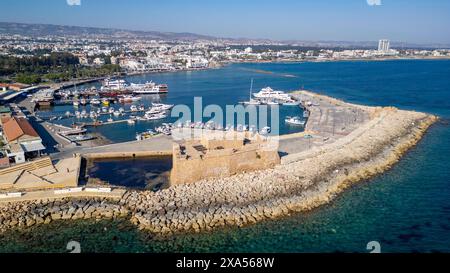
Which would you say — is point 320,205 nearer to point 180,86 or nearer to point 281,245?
point 281,245

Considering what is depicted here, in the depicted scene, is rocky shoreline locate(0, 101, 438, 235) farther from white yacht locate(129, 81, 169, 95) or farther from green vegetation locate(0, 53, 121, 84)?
green vegetation locate(0, 53, 121, 84)

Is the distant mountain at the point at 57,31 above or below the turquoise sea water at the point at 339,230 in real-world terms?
above

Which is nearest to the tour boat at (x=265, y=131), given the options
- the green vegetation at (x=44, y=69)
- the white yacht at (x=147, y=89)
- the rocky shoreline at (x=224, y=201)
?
the rocky shoreline at (x=224, y=201)

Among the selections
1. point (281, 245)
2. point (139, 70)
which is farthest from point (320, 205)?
point (139, 70)

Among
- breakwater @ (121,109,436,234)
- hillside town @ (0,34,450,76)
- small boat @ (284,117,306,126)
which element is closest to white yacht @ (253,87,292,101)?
small boat @ (284,117,306,126)

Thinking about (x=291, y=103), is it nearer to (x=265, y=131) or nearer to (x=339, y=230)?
(x=265, y=131)

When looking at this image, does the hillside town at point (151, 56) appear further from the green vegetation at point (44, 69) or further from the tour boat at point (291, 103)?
the tour boat at point (291, 103)
